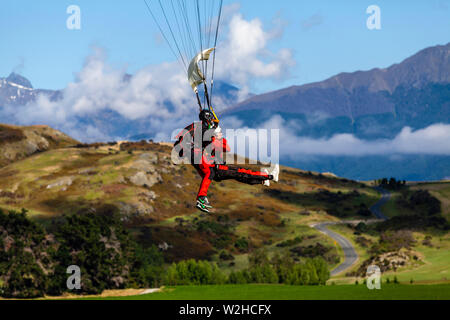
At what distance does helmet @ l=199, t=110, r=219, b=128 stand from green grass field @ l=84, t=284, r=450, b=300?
43.9 meters

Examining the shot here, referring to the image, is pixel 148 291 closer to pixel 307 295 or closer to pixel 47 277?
pixel 47 277

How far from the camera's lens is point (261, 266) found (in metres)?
111

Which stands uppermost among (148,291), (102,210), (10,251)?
(102,210)

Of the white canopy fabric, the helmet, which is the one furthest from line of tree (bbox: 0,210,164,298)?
the white canopy fabric

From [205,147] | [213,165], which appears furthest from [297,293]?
[205,147]

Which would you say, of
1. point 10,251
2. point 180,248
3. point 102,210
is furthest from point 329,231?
point 10,251

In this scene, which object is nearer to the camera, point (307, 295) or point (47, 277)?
point (307, 295)

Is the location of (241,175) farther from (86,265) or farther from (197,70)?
(86,265)

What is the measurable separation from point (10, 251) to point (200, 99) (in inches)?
2912

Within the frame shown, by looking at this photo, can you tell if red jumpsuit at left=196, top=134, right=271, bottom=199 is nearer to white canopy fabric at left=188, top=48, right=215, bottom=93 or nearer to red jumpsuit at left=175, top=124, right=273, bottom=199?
red jumpsuit at left=175, top=124, right=273, bottom=199

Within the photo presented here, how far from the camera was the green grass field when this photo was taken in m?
63.7

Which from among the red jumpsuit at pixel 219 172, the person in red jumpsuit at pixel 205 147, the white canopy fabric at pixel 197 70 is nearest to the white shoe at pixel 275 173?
the red jumpsuit at pixel 219 172

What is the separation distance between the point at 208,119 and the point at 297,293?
59.0 meters
